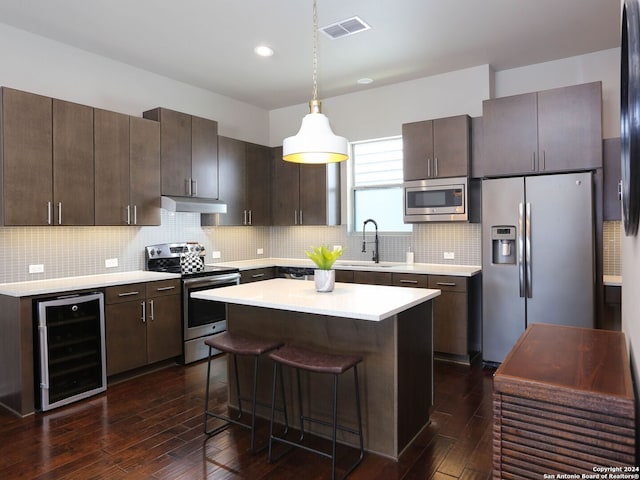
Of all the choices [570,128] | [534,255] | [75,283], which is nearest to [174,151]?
[75,283]

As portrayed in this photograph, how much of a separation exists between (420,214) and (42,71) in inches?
151

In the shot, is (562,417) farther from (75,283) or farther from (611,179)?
(75,283)

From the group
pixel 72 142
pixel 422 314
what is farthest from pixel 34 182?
pixel 422 314

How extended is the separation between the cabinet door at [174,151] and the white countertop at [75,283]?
0.89 m

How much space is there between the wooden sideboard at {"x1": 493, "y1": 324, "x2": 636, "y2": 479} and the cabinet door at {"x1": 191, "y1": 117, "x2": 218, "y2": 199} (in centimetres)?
396

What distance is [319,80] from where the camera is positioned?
16.6 ft

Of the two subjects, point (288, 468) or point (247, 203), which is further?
point (247, 203)

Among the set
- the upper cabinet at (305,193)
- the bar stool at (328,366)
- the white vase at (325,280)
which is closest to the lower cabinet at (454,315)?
the upper cabinet at (305,193)

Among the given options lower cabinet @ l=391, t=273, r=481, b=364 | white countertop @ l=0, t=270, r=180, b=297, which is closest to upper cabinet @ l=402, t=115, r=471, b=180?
lower cabinet @ l=391, t=273, r=481, b=364

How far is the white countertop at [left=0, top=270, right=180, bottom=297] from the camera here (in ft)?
10.6

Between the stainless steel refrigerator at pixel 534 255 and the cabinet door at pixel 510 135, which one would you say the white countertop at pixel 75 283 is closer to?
the stainless steel refrigerator at pixel 534 255

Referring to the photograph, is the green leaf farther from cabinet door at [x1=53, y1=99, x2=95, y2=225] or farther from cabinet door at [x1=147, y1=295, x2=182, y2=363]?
cabinet door at [x1=53, y1=99, x2=95, y2=225]

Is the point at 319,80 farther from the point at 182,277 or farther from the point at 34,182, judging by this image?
the point at 34,182

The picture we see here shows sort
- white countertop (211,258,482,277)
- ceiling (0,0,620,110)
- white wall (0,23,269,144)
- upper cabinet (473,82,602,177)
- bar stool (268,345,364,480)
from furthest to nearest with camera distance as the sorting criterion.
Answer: white countertop (211,258,482,277), upper cabinet (473,82,602,177), white wall (0,23,269,144), ceiling (0,0,620,110), bar stool (268,345,364,480)
